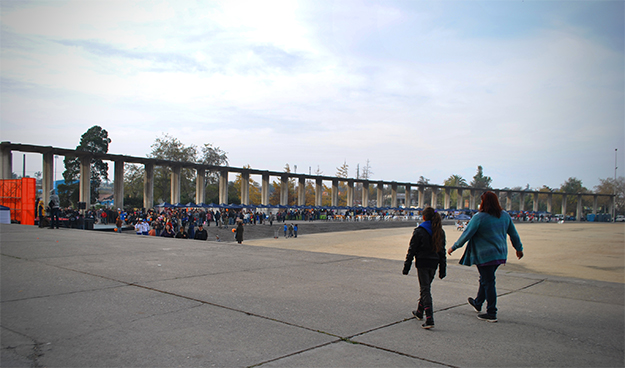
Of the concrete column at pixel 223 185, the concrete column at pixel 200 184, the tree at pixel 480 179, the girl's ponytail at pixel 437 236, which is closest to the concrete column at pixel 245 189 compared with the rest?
the concrete column at pixel 223 185

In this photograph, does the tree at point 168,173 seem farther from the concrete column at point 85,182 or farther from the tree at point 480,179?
the tree at point 480,179

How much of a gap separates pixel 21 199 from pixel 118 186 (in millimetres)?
16849

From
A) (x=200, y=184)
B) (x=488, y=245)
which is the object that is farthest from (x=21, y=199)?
(x=200, y=184)

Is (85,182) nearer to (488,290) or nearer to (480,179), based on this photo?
(488,290)

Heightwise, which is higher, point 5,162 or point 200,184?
point 5,162

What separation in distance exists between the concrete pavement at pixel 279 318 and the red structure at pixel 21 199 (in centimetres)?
1655

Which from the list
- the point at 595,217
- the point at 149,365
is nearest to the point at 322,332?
the point at 149,365

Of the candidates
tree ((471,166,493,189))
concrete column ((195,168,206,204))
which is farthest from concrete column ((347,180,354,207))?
tree ((471,166,493,189))

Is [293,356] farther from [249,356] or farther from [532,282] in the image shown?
[532,282]

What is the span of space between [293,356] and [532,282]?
636cm

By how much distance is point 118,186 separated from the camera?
132ft

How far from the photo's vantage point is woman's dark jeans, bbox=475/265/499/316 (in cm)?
554

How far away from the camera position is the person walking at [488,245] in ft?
18.3

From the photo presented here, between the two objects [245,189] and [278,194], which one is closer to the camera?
[245,189]
